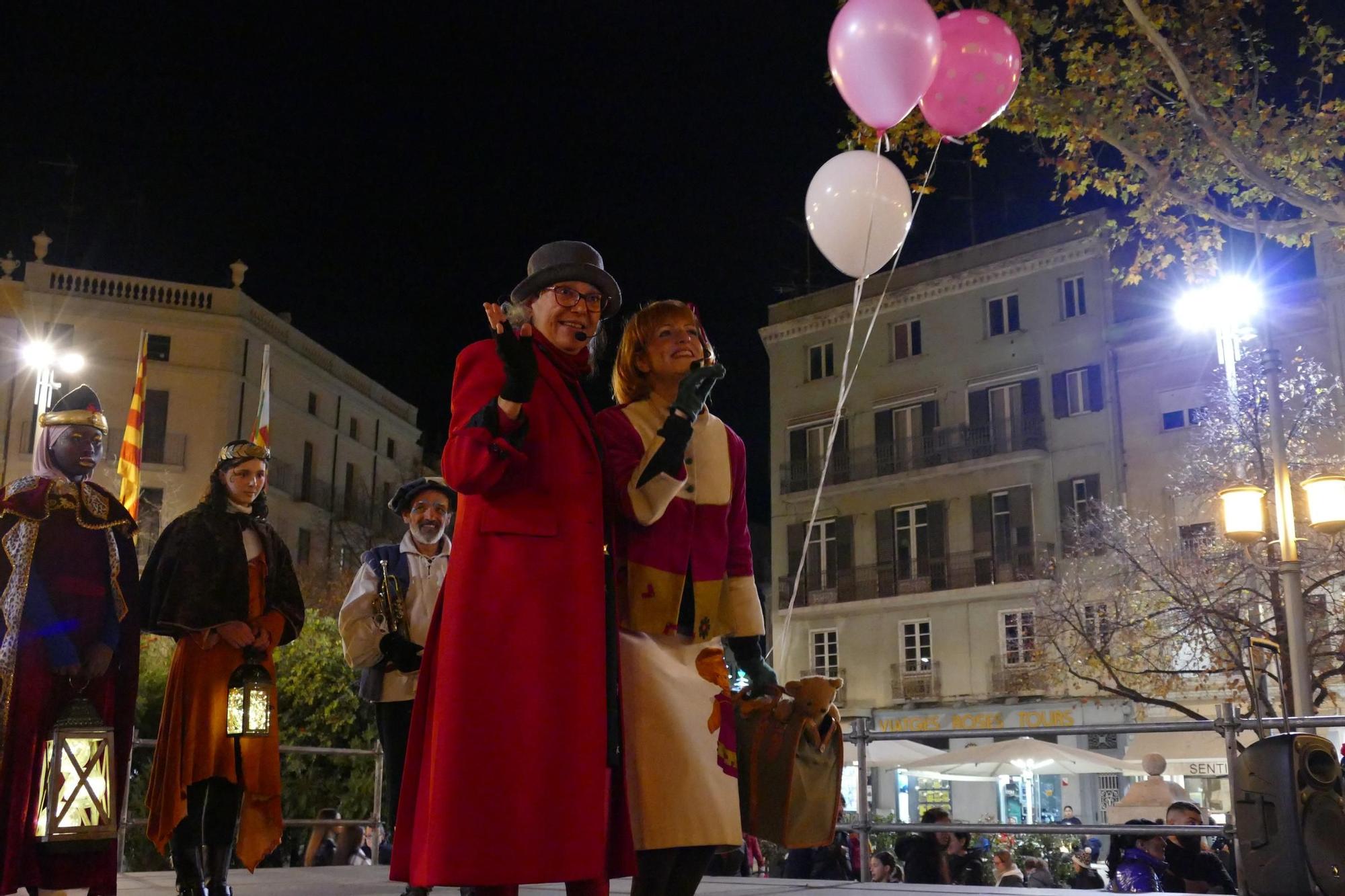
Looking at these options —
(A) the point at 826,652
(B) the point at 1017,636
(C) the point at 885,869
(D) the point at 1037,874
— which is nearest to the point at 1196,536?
(B) the point at 1017,636

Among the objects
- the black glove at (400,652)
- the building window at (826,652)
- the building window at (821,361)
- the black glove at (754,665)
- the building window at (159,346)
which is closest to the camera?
the black glove at (754,665)

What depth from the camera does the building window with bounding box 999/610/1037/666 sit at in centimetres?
2873

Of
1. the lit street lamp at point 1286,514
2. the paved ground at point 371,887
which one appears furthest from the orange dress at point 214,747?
the lit street lamp at point 1286,514

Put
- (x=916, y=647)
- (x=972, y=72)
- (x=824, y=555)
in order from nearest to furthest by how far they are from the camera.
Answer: (x=972, y=72)
(x=916, y=647)
(x=824, y=555)

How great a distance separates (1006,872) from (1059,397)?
64.9ft

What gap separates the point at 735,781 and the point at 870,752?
812 inches

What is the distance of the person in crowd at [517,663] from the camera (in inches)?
107

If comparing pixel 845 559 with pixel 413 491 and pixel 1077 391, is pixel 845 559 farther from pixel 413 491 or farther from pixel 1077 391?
pixel 413 491

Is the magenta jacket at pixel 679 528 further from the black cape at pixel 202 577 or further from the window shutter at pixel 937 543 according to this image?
the window shutter at pixel 937 543

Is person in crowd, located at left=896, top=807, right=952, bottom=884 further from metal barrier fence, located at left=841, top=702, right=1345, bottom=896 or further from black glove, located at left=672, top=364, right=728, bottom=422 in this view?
black glove, located at left=672, top=364, right=728, bottom=422

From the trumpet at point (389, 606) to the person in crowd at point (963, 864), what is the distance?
6.85 m

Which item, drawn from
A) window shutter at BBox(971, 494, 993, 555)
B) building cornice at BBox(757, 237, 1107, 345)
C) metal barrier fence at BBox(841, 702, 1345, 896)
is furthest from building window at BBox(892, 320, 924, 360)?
metal barrier fence at BBox(841, 702, 1345, 896)

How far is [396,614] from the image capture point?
5.19m

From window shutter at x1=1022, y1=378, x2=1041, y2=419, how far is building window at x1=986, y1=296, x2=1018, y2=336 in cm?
142
